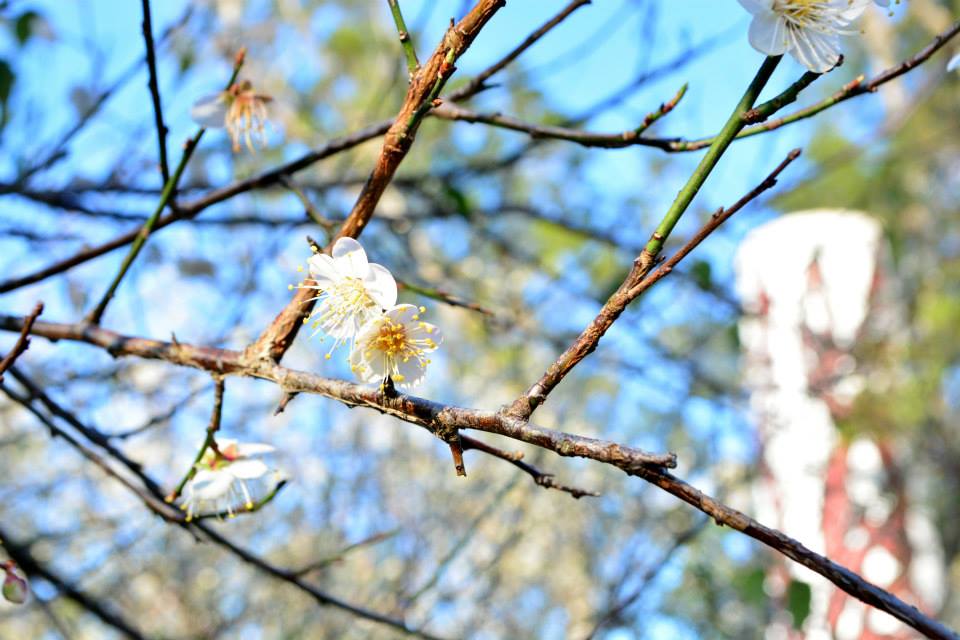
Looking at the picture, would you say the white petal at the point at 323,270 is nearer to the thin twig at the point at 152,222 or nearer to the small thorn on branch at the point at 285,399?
the small thorn on branch at the point at 285,399

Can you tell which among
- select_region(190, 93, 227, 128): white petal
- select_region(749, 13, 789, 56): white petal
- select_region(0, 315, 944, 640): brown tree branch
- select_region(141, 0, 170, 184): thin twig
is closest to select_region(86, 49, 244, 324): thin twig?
select_region(141, 0, 170, 184): thin twig

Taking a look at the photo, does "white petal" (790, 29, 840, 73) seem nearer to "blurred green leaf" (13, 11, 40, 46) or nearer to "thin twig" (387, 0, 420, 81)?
"thin twig" (387, 0, 420, 81)

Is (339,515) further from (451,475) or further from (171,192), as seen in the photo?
(171,192)

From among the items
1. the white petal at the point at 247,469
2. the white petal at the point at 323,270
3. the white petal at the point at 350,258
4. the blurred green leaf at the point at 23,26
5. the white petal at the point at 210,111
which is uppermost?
the blurred green leaf at the point at 23,26

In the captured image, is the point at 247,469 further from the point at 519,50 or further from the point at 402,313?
the point at 519,50

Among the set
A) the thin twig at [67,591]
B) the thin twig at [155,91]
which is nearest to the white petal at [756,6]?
the thin twig at [155,91]

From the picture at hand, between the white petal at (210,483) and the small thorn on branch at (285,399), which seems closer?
the small thorn on branch at (285,399)

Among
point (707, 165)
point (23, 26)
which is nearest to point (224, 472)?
point (707, 165)

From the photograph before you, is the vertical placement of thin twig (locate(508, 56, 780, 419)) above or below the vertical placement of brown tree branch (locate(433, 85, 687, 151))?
below
